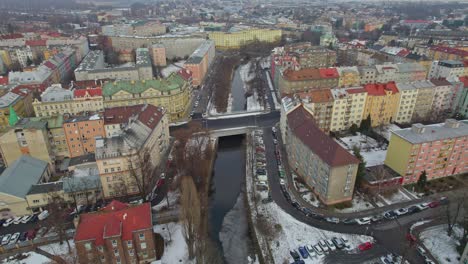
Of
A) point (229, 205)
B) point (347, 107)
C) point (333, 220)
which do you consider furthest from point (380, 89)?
point (229, 205)

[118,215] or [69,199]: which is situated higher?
[118,215]

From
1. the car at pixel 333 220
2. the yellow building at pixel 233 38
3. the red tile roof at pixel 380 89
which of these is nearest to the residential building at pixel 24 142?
the car at pixel 333 220

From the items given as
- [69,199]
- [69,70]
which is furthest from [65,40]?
[69,199]

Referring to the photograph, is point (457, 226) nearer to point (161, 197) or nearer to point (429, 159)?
point (429, 159)

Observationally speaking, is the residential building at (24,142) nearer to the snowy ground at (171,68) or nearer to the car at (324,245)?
the car at (324,245)

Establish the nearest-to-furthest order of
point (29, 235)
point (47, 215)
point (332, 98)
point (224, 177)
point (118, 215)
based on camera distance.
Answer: point (118, 215) < point (29, 235) < point (47, 215) < point (224, 177) < point (332, 98)
